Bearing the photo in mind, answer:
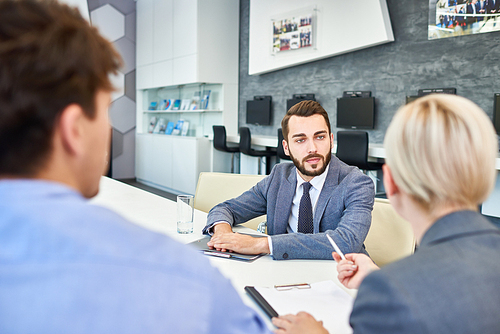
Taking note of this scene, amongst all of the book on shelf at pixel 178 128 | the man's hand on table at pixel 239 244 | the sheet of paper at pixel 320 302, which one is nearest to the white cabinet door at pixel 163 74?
the book on shelf at pixel 178 128

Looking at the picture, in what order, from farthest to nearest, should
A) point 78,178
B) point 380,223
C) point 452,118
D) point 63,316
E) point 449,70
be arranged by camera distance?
point 449,70
point 380,223
point 452,118
point 78,178
point 63,316

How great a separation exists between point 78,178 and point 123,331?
0.21 metres

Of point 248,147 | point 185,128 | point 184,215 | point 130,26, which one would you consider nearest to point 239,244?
point 184,215

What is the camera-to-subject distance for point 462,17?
164 inches

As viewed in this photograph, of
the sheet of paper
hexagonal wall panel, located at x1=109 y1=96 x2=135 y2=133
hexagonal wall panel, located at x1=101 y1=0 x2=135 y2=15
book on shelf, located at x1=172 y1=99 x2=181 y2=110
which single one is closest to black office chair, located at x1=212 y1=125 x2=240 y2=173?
Answer: book on shelf, located at x1=172 y1=99 x2=181 y2=110

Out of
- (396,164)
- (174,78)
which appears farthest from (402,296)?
(174,78)

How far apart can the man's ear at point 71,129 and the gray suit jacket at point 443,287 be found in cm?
48

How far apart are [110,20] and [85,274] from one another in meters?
8.19

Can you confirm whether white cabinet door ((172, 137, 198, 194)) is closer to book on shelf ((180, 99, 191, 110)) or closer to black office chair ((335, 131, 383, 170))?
book on shelf ((180, 99, 191, 110))

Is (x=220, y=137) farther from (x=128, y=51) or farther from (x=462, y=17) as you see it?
(x=462, y=17)

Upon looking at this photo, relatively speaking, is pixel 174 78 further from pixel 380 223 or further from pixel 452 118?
pixel 452 118

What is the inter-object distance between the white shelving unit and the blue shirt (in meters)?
6.00

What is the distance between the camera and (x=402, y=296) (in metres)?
0.64

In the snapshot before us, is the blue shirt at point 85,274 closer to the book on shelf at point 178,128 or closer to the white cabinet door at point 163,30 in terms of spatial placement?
the white cabinet door at point 163,30
